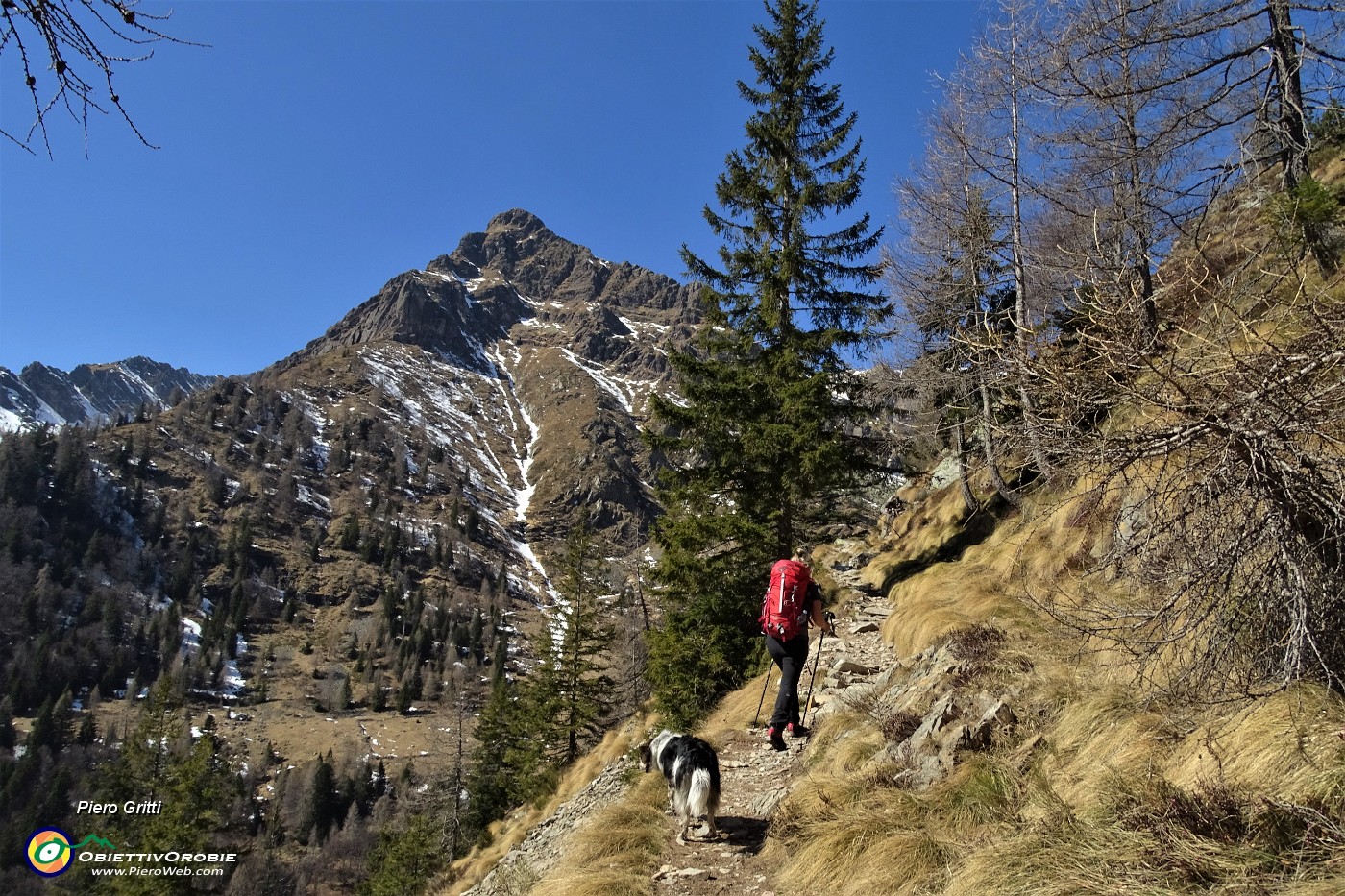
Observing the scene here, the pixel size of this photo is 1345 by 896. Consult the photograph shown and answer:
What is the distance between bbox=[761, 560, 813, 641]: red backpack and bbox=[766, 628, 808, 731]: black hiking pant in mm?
77

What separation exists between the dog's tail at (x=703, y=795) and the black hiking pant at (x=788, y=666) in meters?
1.38

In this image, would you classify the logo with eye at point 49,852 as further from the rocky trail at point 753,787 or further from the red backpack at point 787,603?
the red backpack at point 787,603

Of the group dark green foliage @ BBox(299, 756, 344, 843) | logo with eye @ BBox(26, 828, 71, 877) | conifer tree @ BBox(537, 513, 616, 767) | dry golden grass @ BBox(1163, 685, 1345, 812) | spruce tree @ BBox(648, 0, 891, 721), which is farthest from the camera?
dark green foliage @ BBox(299, 756, 344, 843)

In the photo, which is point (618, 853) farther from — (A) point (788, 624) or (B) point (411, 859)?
(B) point (411, 859)

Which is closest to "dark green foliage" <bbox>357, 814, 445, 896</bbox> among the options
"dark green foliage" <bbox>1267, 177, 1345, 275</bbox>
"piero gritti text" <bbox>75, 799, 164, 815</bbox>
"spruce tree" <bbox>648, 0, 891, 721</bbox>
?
"piero gritti text" <bbox>75, 799, 164, 815</bbox>

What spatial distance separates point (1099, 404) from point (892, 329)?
551 inches

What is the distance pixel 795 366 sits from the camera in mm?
14172

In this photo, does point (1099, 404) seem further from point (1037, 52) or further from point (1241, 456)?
point (1037, 52)

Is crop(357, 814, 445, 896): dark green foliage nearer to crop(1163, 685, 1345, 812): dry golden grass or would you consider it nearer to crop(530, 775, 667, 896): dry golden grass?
crop(530, 775, 667, 896): dry golden grass

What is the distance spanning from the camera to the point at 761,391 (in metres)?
14.3

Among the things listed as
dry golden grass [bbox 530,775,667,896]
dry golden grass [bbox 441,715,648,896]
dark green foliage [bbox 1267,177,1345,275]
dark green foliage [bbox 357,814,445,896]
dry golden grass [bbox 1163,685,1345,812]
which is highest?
dark green foliage [bbox 1267,177,1345,275]

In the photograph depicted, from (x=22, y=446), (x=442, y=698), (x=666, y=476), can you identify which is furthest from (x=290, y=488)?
(x=666, y=476)

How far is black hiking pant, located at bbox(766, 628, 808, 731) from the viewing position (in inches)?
267

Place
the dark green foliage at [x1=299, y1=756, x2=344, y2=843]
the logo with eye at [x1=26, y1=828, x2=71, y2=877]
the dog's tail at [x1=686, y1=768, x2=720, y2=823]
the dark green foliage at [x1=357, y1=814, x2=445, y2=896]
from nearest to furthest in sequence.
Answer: the dog's tail at [x1=686, y1=768, x2=720, y2=823]
the logo with eye at [x1=26, y1=828, x2=71, y2=877]
the dark green foliage at [x1=357, y1=814, x2=445, y2=896]
the dark green foliage at [x1=299, y1=756, x2=344, y2=843]
